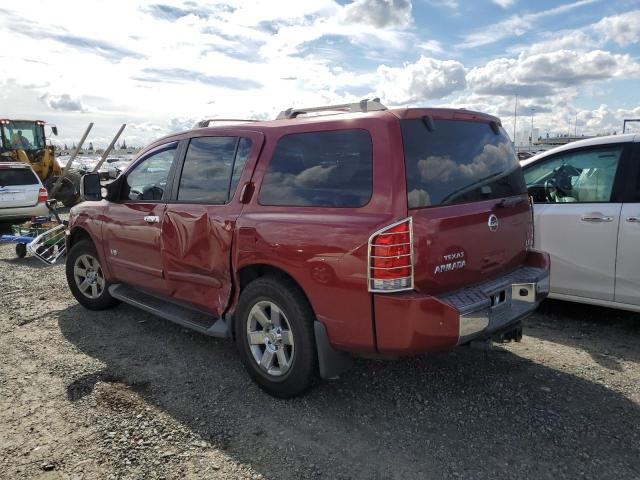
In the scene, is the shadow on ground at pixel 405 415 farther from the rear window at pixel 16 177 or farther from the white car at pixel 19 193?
the rear window at pixel 16 177

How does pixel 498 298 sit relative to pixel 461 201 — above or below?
below

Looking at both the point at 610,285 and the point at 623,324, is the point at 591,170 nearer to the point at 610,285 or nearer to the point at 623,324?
the point at 610,285

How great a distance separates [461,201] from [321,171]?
895 mm

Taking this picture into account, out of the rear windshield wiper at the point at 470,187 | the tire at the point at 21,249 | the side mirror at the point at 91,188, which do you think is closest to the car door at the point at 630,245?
the rear windshield wiper at the point at 470,187

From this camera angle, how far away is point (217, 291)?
3889 millimetres

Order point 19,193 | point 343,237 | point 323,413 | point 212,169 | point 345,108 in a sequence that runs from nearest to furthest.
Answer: point 343,237, point 323,413, point 345,108, point 212,169, point 19,193

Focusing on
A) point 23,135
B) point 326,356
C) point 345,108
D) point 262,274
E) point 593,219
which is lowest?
point 326,356

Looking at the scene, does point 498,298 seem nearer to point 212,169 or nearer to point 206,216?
point 206,216

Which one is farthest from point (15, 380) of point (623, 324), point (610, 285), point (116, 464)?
point (623, 324)

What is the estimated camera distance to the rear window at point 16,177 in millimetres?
11195

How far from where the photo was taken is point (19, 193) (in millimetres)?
11195

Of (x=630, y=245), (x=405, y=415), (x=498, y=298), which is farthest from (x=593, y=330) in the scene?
(x=405, y=415)

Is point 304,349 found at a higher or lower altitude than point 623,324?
higher

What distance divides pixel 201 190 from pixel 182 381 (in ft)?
4.85
